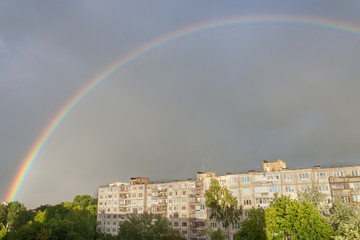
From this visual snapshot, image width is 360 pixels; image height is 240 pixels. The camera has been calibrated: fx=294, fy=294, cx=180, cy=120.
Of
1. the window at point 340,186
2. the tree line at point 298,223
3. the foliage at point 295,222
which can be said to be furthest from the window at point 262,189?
the foliage at point 295,222

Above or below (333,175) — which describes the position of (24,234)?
below

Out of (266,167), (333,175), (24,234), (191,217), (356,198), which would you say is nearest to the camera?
(24,234)

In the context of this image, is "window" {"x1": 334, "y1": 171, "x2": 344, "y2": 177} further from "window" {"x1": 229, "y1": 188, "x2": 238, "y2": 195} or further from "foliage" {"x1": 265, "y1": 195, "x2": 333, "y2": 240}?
"foliage" {"x1": 265, "y1": 195, "x2": 333, "y2": 240}

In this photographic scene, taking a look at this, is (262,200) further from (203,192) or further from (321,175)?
(203,192)

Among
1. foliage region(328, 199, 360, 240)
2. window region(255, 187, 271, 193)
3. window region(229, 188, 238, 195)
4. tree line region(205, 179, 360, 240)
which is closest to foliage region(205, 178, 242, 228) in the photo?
window region(229, 188, 238, 195)

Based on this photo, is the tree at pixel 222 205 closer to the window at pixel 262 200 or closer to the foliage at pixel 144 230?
the window at pixel 262 200

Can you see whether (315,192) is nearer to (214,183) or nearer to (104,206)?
(214,183)

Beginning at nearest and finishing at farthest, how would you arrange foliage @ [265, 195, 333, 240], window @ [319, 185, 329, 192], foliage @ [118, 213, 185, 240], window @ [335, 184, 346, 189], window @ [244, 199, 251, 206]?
foliage @ [265, 195, 333, 240], window @ [335, 184, 346, 189], window @ [319, 185, 329, 192], foliage @ [118, 213, 185, 240], window @ [244, 199, 251, 206]

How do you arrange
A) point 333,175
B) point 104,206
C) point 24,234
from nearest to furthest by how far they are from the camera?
point 24,234
point 333,175
point 104,206

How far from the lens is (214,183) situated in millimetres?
97312

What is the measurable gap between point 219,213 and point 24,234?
54.2 m

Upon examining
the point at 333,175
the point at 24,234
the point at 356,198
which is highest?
the point at 333,175

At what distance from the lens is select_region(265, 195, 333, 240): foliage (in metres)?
51.9

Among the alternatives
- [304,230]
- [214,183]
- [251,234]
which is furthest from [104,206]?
[304,230]
